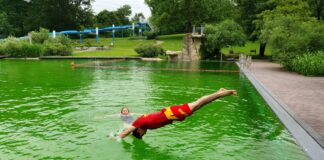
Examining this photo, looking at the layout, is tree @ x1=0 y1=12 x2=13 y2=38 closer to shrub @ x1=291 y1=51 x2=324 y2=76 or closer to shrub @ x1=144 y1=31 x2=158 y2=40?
shrub @ x1=144 y1=31 x2=158 y2=40

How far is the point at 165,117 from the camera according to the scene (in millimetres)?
9219

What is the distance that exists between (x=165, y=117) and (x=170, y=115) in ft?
0.58

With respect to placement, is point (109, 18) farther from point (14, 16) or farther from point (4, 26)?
point (4, 26)

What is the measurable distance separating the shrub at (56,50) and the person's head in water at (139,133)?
41.7m

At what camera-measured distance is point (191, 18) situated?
67000 mm

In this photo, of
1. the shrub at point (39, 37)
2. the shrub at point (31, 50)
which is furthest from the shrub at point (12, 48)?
the shrub at point (39, 37)

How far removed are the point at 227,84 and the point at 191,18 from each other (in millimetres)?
45751

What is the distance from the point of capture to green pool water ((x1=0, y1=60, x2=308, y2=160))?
368 inches

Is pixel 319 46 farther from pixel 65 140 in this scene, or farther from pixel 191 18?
pixel 191 18

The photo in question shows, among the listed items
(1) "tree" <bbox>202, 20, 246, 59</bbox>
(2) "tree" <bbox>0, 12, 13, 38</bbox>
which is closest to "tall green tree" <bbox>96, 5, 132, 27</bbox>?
Result: (2) "tree" <bbox>0, 12, 13, 38</bbox>

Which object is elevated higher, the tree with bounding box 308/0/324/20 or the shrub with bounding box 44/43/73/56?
the tree with bounding box 308/0/324/20

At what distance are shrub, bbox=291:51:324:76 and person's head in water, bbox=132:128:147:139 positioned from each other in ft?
69.3

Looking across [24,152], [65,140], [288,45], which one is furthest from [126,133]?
[288,45]

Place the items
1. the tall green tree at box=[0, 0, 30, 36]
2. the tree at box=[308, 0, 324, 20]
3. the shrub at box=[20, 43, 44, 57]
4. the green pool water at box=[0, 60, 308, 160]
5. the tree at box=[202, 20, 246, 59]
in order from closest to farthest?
the green pool water at box=[0, 60, 308, 160], the tree at box=[202, 20, 246, 59], the tree at box=[308, 0, 324, 20], the shrub at box=[20, 43, 44, 57], the tall green tree at box=[0, 0, 30, 36]
